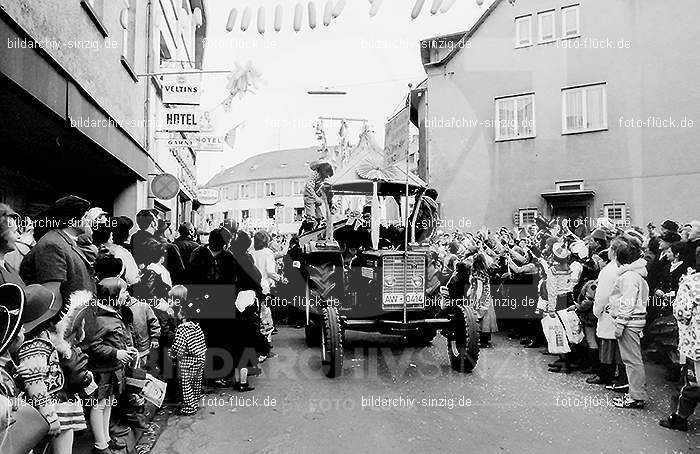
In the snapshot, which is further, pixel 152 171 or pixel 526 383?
pixel 152 171

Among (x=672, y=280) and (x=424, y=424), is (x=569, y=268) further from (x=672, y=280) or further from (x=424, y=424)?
(x=424, y=424)

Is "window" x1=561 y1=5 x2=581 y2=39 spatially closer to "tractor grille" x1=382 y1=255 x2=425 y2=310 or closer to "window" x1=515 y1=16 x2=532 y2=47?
"window" x1=515 y1=16 x2=532 y2=47

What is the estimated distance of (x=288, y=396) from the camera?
632cm

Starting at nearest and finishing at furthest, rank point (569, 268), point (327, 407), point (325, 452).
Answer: point (325, 452), point (327, 407), point (569, 268)

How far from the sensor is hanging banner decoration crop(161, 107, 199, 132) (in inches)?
430

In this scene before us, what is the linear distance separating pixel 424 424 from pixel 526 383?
2.28 m

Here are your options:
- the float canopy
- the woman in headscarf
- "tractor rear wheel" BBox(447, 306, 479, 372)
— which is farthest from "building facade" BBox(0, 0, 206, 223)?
"tractor rear wheel" BBox(447, 306, 479, 372)

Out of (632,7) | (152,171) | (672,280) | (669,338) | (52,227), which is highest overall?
(632,7)

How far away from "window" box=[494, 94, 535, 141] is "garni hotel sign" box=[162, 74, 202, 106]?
11.5m

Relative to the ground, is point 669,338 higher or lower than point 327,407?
higher

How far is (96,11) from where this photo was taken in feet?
27.6

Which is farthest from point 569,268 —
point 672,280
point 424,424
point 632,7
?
point 632,7

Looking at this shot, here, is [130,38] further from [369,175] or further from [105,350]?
[105,350]

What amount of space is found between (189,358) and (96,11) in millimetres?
5975
